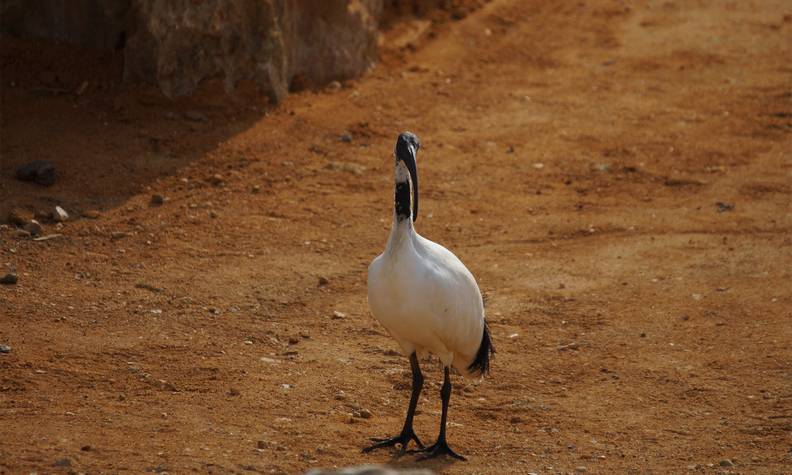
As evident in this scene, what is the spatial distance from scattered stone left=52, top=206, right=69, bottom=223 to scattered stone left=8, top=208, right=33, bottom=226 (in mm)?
189

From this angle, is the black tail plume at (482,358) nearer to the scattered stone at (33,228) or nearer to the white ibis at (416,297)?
the white ibis at (416,297)

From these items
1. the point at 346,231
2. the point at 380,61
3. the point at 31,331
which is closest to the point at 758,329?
the point at 346,231

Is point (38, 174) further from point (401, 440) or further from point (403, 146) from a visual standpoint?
point (401, 440)

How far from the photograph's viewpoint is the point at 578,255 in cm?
998

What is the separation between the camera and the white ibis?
21.9 feet

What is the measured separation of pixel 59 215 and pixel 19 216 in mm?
324

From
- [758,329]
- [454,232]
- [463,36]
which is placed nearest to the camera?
[758,329]

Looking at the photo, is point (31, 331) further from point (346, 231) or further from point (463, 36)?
point (463, 36)

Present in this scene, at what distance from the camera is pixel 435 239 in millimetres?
10180

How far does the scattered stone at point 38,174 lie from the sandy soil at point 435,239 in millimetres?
117

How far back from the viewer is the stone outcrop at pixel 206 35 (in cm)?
1171

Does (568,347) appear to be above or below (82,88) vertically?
below

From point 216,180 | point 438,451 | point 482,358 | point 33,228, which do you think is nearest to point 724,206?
point 482,358

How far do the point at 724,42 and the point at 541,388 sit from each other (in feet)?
29.3
